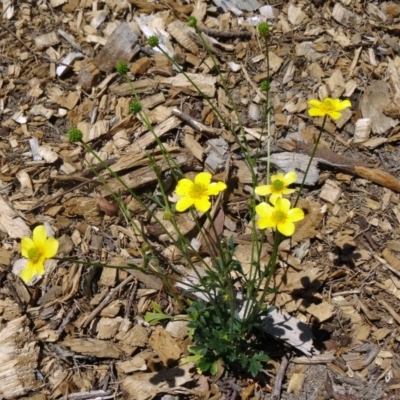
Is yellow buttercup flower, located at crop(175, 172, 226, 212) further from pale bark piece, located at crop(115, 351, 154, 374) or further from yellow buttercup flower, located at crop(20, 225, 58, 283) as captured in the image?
pale bark piece, located at crop(115, 351, 154, 374)

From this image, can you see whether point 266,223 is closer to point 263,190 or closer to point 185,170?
point 263,190

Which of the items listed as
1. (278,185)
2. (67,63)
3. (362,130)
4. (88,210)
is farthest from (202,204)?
(67,63)

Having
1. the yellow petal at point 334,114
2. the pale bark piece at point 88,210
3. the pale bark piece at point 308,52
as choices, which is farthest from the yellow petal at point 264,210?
the pale bark piece at point 308,52

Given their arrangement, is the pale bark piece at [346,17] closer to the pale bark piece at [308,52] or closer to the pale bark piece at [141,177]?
the pale bark piece at [308,52]

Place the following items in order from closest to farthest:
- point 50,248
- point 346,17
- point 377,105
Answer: point 50,248 → point 377,105 → point 346,17

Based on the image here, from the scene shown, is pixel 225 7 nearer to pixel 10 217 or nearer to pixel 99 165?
pixel 99 165

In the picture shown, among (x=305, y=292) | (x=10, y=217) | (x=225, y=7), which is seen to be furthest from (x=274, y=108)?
(x=10, y=217)

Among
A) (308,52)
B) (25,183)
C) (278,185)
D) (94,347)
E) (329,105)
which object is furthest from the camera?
(308,52)
